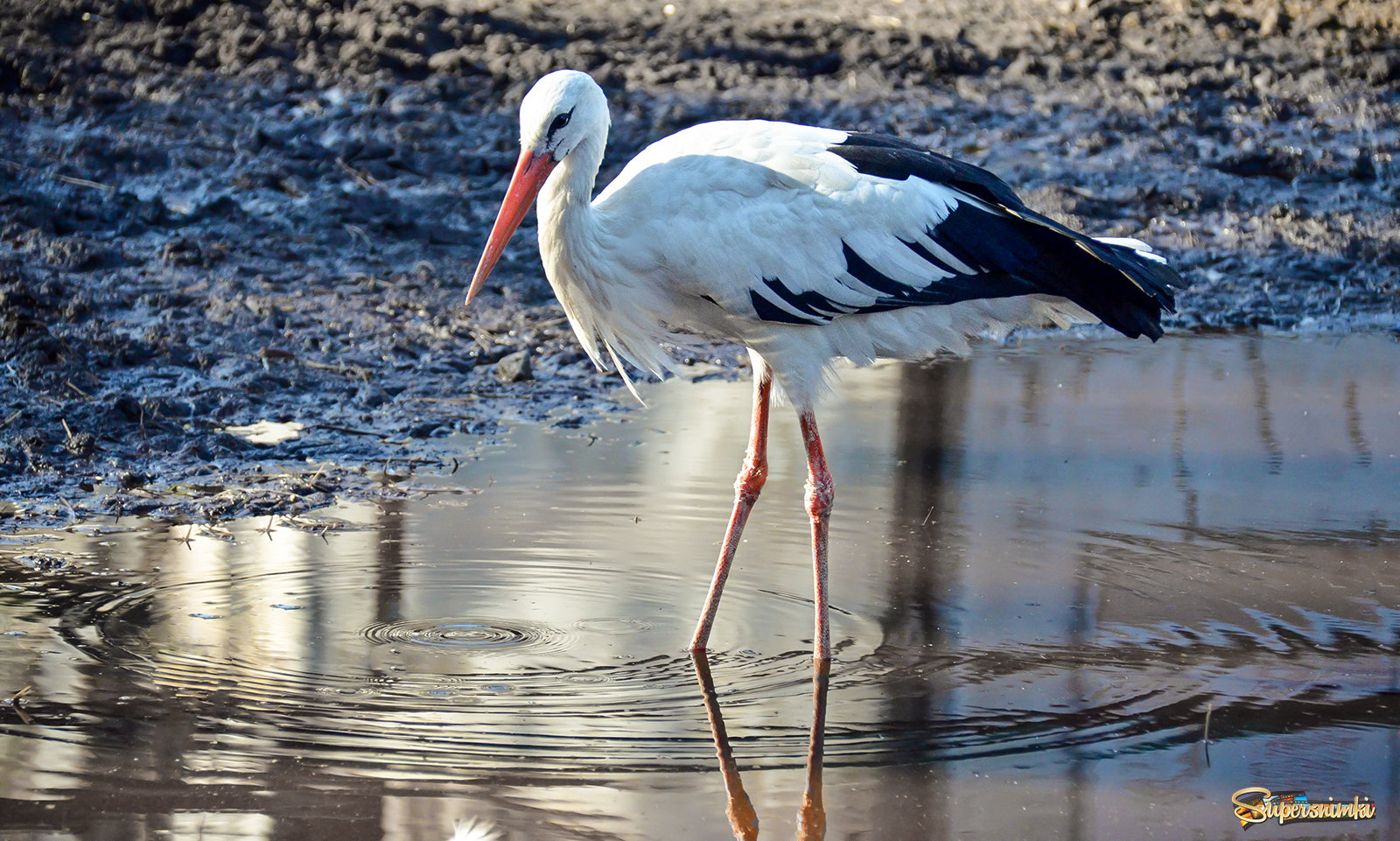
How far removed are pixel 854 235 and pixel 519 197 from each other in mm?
1045

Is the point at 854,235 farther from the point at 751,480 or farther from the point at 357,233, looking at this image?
the point at 357,233

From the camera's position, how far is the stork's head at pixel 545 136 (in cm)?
461

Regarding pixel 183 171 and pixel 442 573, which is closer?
pixel 442 573

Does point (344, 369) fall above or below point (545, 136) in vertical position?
below

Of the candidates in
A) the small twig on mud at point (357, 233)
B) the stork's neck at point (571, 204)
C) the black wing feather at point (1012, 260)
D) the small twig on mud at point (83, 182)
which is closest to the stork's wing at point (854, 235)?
the black wing feather at point (1012, 260)

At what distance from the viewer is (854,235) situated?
494 cm

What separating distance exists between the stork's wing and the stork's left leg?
14.5 inches

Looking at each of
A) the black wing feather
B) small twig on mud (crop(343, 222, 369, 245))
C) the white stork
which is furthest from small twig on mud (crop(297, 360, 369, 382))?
the black wing feather

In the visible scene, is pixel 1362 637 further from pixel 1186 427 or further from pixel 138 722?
pixel 138 722

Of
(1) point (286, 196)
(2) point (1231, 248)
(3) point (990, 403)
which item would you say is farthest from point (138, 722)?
(2) point (1231, 248)

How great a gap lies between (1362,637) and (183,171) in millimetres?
7355

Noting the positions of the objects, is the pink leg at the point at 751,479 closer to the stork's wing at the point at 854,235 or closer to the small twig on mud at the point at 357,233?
the stork's wing at the point at 854,235

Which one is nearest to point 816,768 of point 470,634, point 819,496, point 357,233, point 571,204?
point 470,634

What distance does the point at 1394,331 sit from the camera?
8461mm
